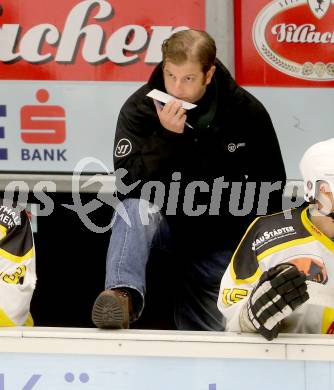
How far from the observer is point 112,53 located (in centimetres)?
448

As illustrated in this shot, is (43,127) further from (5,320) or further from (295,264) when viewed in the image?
(295,264)

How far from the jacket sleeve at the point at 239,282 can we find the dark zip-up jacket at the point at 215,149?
82cm

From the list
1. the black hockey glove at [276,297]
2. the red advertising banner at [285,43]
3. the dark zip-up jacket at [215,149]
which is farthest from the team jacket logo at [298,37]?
the black hockey glove at [276,297]

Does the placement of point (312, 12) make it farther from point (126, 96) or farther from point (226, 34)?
point (126, 96)

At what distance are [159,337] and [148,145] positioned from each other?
49.3 inches

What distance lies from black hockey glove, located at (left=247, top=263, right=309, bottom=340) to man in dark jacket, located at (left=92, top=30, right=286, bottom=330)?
3.40 ft

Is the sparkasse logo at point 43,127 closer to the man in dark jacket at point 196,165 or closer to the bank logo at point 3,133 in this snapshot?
the bank logo at point 3,133

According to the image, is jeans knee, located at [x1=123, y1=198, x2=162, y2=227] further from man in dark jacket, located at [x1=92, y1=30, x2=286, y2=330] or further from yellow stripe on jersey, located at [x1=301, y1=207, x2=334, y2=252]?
yellow stripe on jersey, located at [x1=301, y1=207, x2=334, y2=252]

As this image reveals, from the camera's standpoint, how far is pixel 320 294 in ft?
10.8

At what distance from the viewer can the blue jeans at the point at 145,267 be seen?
3.77 m

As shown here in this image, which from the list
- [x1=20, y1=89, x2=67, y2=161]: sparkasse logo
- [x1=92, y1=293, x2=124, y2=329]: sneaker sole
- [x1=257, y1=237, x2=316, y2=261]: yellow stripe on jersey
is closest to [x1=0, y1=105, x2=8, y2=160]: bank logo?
[x1=20, y1=89, x2=67, y2=161]: sparkasse logo

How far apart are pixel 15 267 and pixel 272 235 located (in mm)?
925

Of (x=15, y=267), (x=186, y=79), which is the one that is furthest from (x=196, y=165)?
(x=15, y=267)

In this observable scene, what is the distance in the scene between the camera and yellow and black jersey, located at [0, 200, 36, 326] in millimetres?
3502
